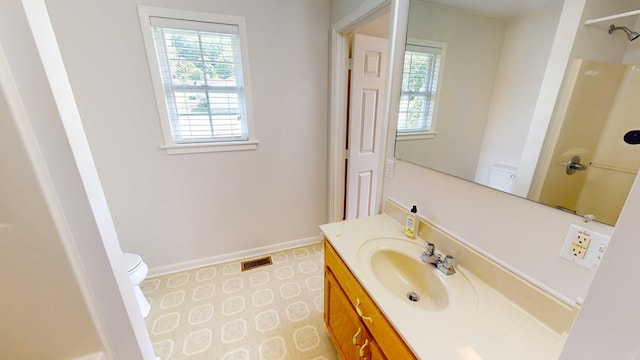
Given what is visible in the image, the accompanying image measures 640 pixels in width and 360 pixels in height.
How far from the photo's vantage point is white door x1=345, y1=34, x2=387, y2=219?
2072mm

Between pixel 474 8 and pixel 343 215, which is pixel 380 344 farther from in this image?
pixel 343 215

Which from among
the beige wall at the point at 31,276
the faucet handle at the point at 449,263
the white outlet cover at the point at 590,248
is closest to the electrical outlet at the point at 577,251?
the white outlet cover at the point at 590,248

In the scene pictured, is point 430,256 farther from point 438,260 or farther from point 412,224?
point 412,224

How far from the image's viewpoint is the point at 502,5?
34.7 inches

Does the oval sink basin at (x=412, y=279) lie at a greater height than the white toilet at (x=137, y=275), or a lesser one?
greater

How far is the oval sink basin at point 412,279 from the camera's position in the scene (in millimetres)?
864

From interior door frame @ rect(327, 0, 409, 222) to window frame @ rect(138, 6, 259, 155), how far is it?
72cm

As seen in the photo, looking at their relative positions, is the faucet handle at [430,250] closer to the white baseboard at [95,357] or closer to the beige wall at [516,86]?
the beige wall at [516,86]

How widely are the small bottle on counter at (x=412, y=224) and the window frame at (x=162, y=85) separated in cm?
143

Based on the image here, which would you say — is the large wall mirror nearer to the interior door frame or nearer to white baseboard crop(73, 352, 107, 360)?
the interior door frame

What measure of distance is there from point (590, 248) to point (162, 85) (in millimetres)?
2381

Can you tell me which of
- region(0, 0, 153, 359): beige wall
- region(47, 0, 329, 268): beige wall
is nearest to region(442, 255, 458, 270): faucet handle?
region(0, 0, 153, 359): beige wall

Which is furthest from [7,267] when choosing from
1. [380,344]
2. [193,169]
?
[193,169]

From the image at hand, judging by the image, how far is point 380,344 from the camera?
83 centimetres
